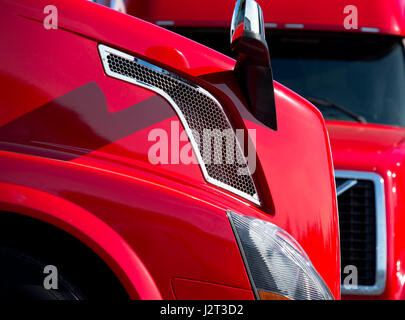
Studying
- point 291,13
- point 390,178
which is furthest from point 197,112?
point 291,13

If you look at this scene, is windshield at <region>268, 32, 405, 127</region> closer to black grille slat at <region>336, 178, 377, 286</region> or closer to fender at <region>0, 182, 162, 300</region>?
black grille slat at <region>336, 178, 377, 286</region>

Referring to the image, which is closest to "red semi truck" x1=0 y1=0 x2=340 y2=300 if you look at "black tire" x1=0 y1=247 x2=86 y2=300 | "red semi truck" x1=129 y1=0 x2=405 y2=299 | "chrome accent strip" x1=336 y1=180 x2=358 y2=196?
"black tire" x1=0 y1=247 x2=86 y2=300

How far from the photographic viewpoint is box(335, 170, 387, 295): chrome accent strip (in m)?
3.29

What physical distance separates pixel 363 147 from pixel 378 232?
0.49 meters

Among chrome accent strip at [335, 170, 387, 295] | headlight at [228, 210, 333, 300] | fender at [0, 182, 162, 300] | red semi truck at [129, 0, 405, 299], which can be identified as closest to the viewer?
fender at [0, 182, 162, 300]

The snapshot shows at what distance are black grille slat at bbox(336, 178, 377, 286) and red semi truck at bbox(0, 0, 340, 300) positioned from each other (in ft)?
3.55

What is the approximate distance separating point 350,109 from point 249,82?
1.82 meters

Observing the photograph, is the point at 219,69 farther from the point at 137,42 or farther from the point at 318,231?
the point at 318,231

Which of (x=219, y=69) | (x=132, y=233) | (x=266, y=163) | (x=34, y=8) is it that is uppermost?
(x=34, y=8)

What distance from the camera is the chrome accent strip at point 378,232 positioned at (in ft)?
10.8

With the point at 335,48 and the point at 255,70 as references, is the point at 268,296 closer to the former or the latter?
the point at 255,70

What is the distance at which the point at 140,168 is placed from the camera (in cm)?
210

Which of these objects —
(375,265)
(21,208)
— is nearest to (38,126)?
(21,208)

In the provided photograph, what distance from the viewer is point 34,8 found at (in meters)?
2.15
